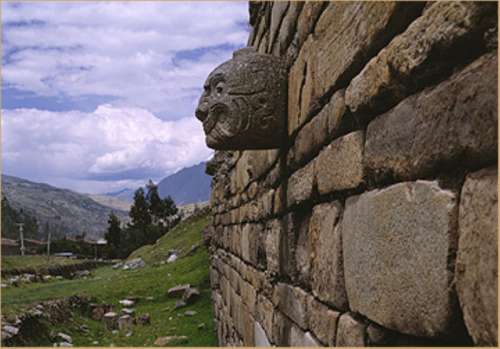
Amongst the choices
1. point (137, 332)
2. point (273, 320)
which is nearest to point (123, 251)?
point (137, 332)

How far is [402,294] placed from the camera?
5.64 ft

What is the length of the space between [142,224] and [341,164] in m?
52.0

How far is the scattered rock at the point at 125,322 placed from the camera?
12.2 m

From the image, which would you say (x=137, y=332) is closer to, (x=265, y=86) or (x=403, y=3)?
(x=265, y=86)

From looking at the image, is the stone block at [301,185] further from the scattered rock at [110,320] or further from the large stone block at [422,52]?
the scattered rock at [110,320]

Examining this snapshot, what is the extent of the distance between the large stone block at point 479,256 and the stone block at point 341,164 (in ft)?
2.62

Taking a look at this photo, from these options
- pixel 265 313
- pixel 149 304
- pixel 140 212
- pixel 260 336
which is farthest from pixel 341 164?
pixel 140 212

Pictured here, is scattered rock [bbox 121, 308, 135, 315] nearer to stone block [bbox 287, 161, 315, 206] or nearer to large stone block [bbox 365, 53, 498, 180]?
stone block [bbox 287, 161, 315, 206]

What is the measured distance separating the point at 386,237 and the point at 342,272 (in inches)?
23.3

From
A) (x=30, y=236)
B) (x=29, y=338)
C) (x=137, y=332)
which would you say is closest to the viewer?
(x=29, y=338)

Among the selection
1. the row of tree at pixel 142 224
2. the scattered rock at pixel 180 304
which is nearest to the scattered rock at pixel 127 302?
the scattered rock at pixel 180 304

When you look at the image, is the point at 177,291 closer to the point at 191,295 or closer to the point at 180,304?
the point at 191,295

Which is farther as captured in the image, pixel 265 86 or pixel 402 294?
pixel 265 86

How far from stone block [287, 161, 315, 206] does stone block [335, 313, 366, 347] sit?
2.50ft
